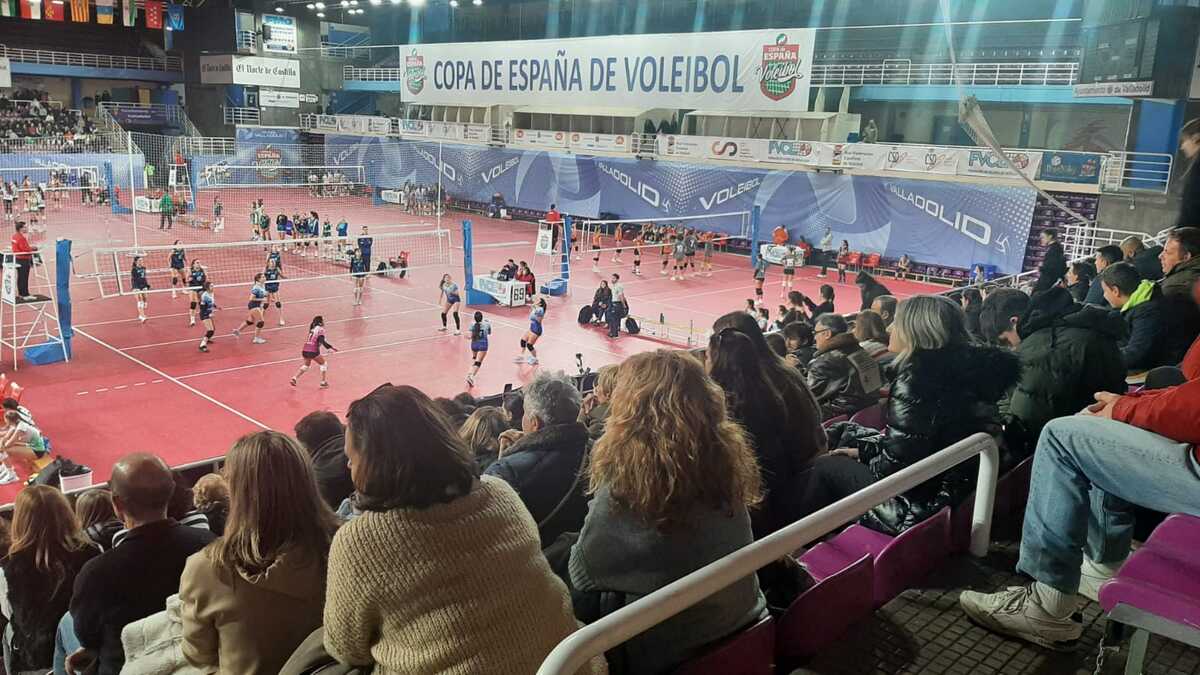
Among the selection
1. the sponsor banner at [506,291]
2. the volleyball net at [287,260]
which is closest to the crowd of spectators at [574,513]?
the sponsor banner at [506,291]

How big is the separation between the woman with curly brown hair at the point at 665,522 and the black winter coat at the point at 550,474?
110 cm

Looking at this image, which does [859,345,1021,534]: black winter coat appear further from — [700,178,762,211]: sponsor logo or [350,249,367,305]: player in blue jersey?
[700,178,762,211]: sponsor logo

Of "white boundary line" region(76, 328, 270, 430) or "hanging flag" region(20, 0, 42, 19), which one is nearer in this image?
"white boundary line" region(76, 328, 270, 430)

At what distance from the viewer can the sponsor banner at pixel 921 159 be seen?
26.7 metres

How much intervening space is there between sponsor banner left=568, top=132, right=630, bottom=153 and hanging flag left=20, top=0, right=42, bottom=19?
83.0ft

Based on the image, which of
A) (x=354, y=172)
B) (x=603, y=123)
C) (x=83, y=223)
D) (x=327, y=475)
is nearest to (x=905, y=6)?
(x=603, y=123)

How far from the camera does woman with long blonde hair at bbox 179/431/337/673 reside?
286cm

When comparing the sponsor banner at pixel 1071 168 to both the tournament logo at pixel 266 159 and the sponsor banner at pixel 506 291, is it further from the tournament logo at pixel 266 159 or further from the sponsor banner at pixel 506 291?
the tournament logo at pixel 266 159

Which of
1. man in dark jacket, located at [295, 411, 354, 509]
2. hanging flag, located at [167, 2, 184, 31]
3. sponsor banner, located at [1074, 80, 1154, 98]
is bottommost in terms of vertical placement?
man in dark jacket, located at [295, 411, 354, 509]

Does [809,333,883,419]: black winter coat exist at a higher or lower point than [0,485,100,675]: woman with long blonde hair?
higher

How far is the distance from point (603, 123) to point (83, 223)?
21.8m

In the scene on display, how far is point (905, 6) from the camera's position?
114 ft

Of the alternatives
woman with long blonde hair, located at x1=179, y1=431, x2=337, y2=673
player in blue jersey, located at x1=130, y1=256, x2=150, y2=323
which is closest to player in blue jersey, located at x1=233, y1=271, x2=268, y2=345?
player in blue jersey, located at x1=130, y1=256, x2=150, y2=323

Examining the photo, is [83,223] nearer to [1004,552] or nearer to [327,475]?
[327,475]
